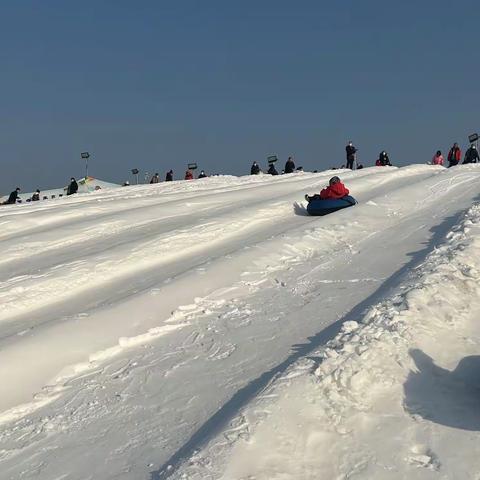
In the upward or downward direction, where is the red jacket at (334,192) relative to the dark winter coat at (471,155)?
downward

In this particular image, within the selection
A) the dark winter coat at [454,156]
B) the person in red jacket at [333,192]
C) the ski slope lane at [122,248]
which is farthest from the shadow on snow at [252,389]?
the dark winter coat at [454,156]

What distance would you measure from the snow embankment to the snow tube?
24.0ft

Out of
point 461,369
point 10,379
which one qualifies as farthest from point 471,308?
point 10,379

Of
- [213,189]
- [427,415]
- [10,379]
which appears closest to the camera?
[427,415]

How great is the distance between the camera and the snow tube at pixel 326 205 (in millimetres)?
13000

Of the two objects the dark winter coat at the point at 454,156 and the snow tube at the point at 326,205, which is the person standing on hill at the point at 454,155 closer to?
the dark winter coat at the point at 454,156

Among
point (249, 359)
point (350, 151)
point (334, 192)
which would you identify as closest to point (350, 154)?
point (350, 151)

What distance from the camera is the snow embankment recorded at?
3625 mm

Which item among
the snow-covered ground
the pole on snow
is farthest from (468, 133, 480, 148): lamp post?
the snow-covered ground

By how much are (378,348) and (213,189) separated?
50.7ft

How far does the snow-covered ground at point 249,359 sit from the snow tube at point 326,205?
7.66 feet

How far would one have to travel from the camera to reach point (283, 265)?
8625 millimetres

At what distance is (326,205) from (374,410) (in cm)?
906

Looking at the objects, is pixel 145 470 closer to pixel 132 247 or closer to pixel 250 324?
pixel 250 324
